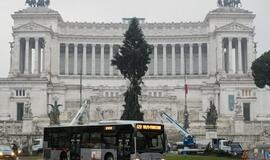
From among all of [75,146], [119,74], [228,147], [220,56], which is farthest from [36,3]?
[75,146]

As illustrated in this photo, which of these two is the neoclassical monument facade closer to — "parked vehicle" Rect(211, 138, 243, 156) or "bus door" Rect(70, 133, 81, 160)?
"parked vehicle" Rect(211, 138, 243, 156)

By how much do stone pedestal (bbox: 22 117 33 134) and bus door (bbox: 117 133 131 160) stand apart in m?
62.8

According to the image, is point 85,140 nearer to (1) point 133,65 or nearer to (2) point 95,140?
(2) point 95,140

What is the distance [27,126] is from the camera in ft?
337

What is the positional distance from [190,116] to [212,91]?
13.2 meters

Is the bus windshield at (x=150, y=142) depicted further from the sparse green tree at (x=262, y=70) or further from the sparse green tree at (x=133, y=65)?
the sparse green tree at (x=262, y=70)

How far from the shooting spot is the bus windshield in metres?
40.9

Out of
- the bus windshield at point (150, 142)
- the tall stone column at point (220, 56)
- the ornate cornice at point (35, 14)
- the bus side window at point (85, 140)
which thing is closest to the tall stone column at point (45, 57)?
the ornate cornice at point (35, 14)

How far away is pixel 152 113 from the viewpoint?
121 metres

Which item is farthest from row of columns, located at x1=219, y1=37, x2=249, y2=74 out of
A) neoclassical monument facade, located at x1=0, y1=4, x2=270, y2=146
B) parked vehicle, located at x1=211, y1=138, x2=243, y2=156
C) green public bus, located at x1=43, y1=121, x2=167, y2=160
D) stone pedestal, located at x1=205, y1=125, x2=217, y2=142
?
green public bus, located at x1=43, y1=121, x2=167, y2=160

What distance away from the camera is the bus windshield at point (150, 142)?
134 feet

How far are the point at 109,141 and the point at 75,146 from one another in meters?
4.33

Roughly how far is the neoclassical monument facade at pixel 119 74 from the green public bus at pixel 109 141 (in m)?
71.0

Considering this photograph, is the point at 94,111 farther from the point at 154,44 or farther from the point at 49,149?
the point at 49,149
